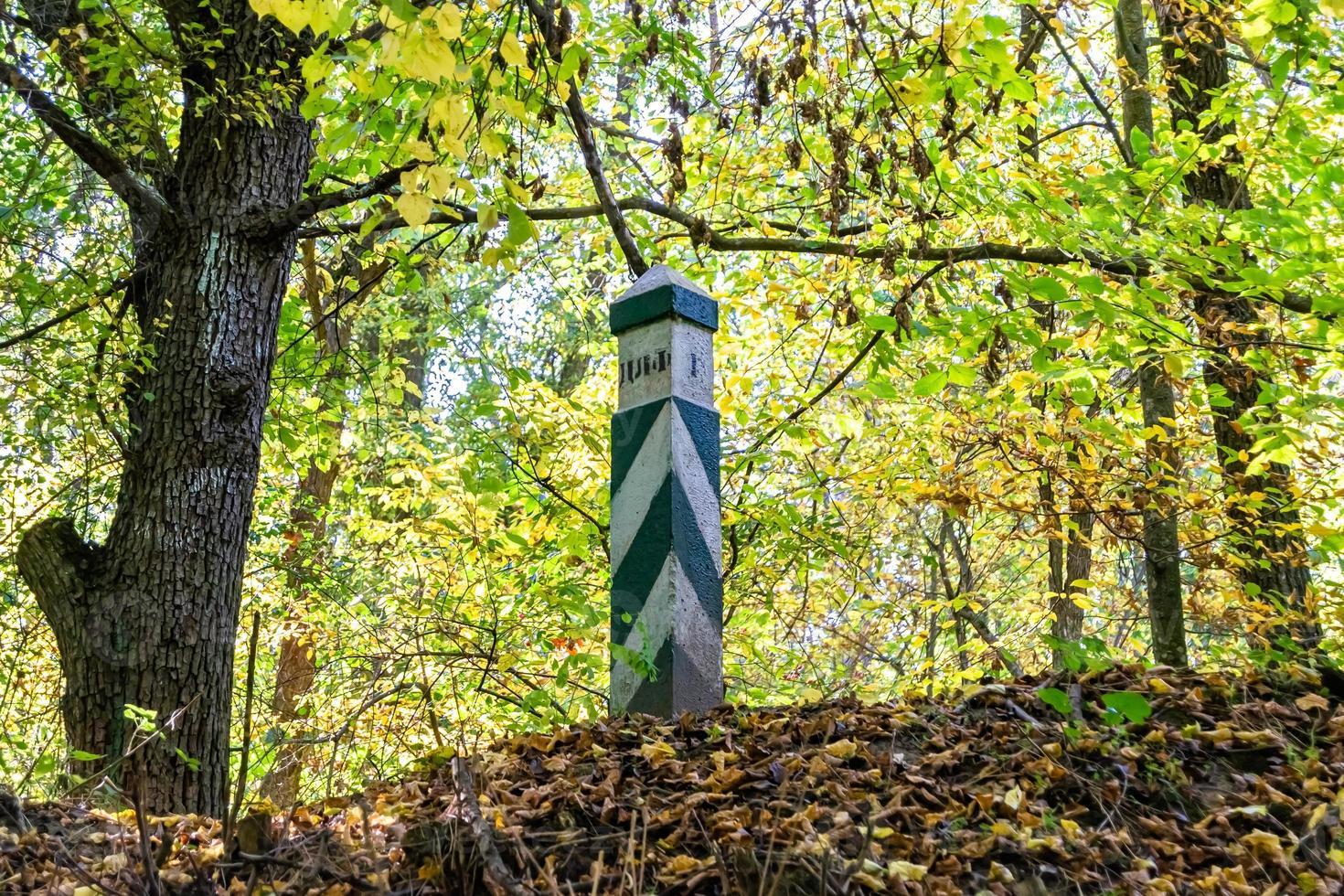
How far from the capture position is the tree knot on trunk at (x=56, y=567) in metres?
4.61

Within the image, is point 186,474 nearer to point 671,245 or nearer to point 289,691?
point 671,245

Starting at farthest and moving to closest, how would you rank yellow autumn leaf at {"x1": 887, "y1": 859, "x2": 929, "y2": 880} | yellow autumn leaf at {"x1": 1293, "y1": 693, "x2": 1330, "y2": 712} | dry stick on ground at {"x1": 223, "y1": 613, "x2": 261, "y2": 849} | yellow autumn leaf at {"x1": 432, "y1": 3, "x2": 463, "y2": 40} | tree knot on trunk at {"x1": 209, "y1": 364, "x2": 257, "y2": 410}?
tree knot on trunk at {"x1": 209, "y1": 364, "x2": 257, "y2": 410} → yellow autumn leaf at {"x1": 1293, "y1": 693, "x2": 1330, "y2": 712} → yellow autumn leaf at {"x1": 432, "y1": 3, "x2": 463, "y2": 40} → yellow autumn leaf at {"x1": 887, "y1": 859, "x2": 929, "y2": 880} → dry stick on ground at {"x1": 223, "y1": 613, "x2": 261, "y2": 849}

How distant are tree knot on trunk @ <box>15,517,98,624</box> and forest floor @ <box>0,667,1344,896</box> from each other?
80.5 inches

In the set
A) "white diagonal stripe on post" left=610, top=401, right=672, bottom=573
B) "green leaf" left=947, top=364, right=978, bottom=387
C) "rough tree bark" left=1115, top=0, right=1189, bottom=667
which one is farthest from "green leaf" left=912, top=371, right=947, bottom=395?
"rough tree bark" left=1115, top=0, right=1189, bottom=667

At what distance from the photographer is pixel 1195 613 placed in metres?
6.27

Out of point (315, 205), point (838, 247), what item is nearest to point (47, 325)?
point (315, 205)

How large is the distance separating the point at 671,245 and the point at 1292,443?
524cm

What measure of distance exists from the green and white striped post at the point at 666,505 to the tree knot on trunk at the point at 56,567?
8.38 feet

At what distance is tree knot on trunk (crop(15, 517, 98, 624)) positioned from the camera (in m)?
4.61

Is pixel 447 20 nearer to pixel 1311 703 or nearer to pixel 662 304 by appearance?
pixel 662 304

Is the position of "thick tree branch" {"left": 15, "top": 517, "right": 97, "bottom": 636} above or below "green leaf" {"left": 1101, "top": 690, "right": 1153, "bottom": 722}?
above

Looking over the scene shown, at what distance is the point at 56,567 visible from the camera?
182 inches

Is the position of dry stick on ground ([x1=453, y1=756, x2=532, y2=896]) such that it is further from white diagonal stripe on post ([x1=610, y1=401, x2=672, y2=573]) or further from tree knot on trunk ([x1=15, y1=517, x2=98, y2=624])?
tree knot on trunk ([x1=15, y1=517, x2=98, y2=624])

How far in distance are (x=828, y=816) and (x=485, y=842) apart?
2.69 ft
